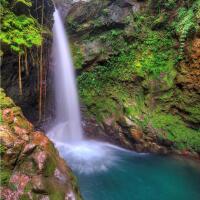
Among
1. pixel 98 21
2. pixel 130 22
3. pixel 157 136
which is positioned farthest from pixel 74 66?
pixel 157 136

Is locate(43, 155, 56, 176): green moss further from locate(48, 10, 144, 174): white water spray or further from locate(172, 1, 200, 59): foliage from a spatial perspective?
locate(172, 1, 200, 59): foliage

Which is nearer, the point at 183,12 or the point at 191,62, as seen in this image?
the point at 191,62

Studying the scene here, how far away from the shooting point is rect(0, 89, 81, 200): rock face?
4.52 metres

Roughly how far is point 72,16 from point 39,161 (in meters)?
8.80

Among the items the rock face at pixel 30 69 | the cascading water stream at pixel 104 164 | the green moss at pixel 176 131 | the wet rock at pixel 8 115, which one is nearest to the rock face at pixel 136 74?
the green moss at pixel 176 131

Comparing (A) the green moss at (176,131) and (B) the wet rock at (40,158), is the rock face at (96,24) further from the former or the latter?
(B) the wet rock at (40,158)

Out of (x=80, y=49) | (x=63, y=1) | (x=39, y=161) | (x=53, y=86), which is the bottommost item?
(x=39, y=161)

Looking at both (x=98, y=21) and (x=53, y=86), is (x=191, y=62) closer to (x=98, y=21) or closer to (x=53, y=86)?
(x=98, y=21)

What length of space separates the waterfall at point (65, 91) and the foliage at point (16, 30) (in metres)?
3.34

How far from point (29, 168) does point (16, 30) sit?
4188 mm

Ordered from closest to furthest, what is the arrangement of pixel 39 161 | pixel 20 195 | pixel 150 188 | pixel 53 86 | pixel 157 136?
pixel 20 195 < pixel 39 161 < pixel 150 188 < pixel 157 136 < pixel 53 86

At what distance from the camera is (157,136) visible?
9344 millimetres

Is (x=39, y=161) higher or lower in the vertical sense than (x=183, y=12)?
lower

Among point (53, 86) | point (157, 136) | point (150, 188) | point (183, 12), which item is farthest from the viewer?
point (53, 86)
